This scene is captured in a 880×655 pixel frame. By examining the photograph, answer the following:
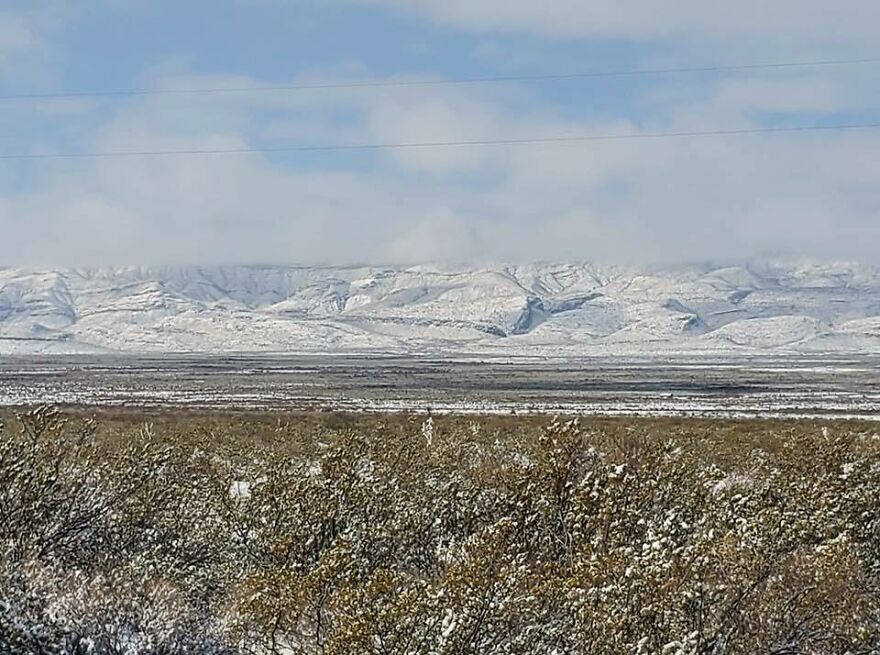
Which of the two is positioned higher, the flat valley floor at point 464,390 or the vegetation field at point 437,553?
the vegetation field at point 437,553

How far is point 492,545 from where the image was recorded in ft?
48.7

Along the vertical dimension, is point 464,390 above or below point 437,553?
below

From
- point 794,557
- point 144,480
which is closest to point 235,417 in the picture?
point 144,480

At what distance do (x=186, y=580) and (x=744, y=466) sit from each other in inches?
1124

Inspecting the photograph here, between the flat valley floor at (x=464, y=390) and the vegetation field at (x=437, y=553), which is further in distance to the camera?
the flat valley floor at (x=464, y=390)

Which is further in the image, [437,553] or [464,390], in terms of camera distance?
[464,390]

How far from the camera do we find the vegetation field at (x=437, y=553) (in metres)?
14.2

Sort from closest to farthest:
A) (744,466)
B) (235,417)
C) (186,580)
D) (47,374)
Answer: (186,580) < (744,466) < (235,417) < (47,374)

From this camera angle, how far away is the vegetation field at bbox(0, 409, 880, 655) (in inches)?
557

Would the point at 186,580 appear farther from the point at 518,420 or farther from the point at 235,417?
the point at 235,417

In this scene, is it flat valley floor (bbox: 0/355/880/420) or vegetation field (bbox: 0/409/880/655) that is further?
flat valley floor (bbox: 0/355/880/420)

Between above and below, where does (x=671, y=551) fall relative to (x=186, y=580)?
above

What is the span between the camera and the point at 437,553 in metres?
23.0

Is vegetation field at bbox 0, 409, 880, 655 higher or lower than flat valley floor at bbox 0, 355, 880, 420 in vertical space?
higher
